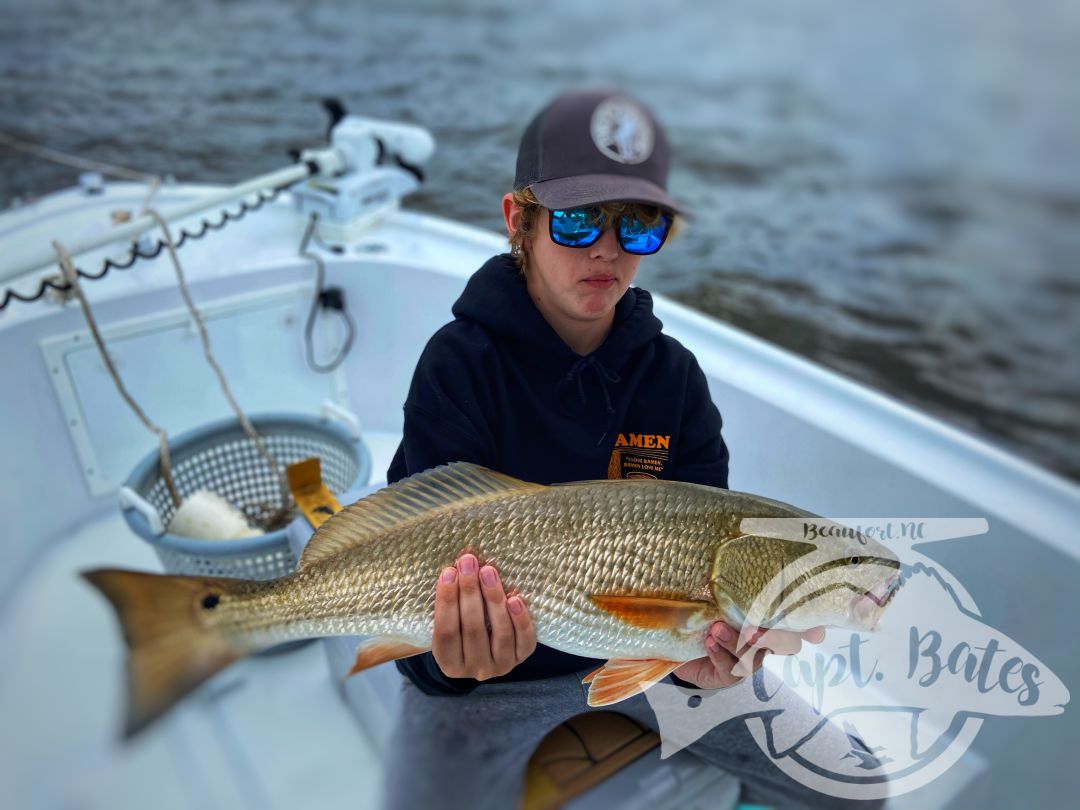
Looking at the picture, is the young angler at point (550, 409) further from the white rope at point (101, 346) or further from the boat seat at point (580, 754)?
the white rope at point (101, 346)

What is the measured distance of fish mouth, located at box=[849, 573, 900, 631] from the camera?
1.39m

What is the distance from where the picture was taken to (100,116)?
26.6 ft

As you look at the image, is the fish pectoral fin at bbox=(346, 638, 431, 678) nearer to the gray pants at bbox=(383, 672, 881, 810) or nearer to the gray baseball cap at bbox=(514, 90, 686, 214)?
the gray pants at bbox=(383, 672, 881, 810)

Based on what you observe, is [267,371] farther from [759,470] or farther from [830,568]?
[830,568]

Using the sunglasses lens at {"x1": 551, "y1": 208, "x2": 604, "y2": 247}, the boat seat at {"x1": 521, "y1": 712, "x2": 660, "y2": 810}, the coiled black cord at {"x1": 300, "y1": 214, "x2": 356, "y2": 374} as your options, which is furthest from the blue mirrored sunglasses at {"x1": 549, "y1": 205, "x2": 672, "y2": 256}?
the coiled black cord at {"x1": 300, "y1": 214, "x2": 356, "y2": 374}

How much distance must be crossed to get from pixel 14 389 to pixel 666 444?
2314mm

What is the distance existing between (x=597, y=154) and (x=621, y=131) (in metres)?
0.08

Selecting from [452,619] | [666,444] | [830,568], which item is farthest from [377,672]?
[830,568]

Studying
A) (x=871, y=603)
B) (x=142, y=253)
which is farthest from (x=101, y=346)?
(x=871, y=603)

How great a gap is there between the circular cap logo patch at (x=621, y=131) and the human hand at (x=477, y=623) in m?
0.80

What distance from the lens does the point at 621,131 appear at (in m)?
1.39

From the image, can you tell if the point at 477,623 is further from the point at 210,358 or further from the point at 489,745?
the point at 210,358

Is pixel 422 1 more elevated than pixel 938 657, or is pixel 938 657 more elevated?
pixel 422 1

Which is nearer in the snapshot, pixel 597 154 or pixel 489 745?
pixel 597 154
